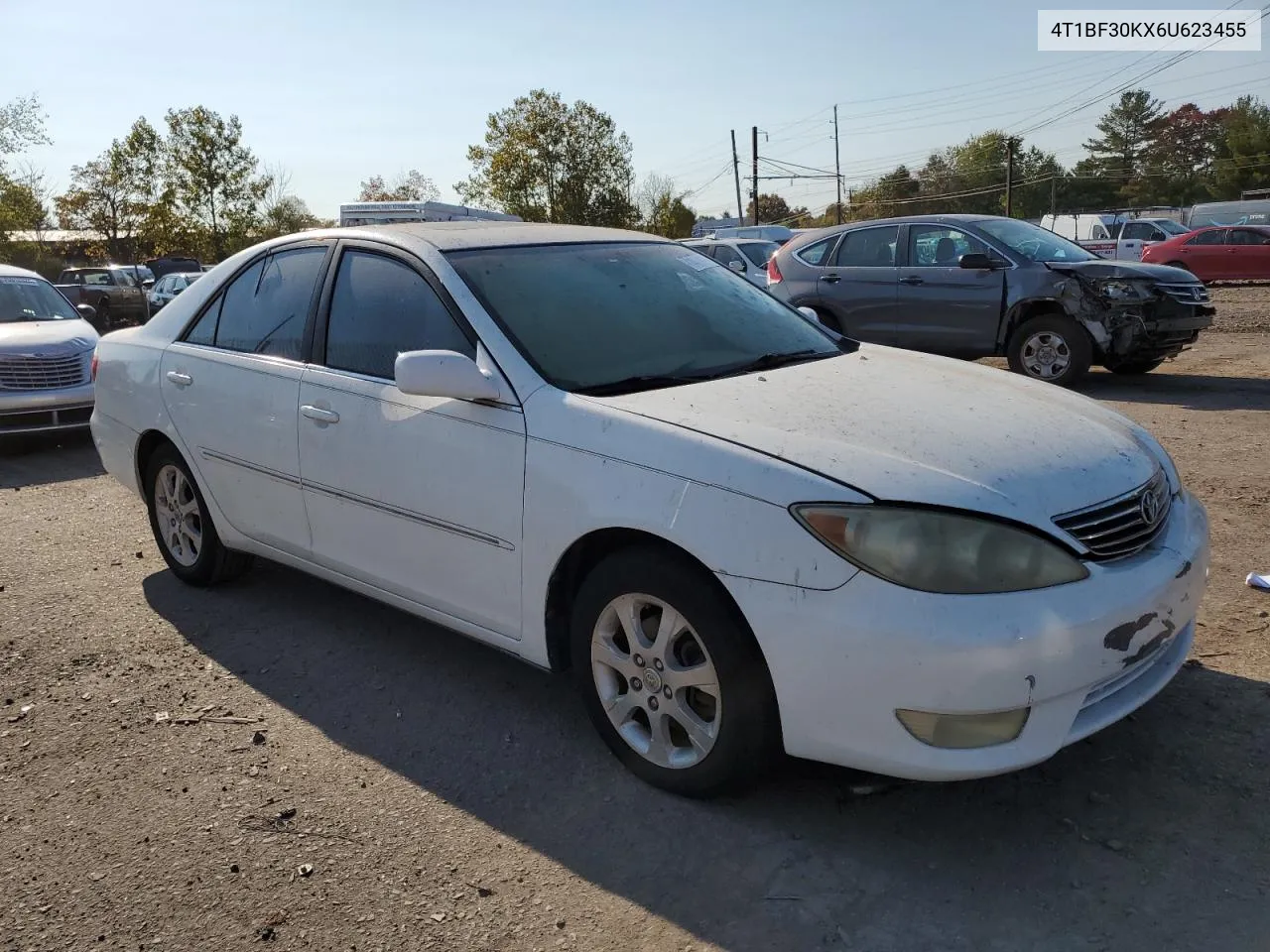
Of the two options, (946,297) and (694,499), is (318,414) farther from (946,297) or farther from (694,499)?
(946,297)

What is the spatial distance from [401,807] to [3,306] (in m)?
9.13

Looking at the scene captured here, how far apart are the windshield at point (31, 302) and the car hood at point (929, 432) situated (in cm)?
906

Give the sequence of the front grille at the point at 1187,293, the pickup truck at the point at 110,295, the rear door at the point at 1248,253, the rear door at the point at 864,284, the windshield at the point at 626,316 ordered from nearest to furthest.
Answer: the windshield at the point at 626,316, the front grille at the point at 1187,293, the rear door at the point at 864,284, the rear door at the point at 1248,253, the pickup truck at the point at 110,295

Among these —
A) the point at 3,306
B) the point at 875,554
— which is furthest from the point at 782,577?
the point at 3,306

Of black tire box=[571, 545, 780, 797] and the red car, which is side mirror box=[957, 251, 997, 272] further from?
the red car

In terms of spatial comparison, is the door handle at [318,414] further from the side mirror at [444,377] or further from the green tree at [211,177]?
the green tree at [211,177]

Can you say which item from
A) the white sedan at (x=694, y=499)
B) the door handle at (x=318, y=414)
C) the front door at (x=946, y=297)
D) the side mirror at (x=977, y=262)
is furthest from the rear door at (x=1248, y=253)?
the door handle at (x=318, y=414)

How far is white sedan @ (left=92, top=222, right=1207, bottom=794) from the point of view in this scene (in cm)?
253

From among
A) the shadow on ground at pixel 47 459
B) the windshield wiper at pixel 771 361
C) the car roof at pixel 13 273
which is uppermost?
the car roof at pixel 13 273

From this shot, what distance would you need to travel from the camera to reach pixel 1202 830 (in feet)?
8.99

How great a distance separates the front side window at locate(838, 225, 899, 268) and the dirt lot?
7208 millimetres

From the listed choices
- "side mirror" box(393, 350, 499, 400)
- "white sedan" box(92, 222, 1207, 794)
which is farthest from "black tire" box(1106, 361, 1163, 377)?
"side mirror" box(393, 350, 499, 400)

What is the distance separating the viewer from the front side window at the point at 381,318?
3617mm

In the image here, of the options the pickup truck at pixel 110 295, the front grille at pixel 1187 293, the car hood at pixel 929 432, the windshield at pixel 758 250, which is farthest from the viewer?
the pickup truck at pixel 110 295
